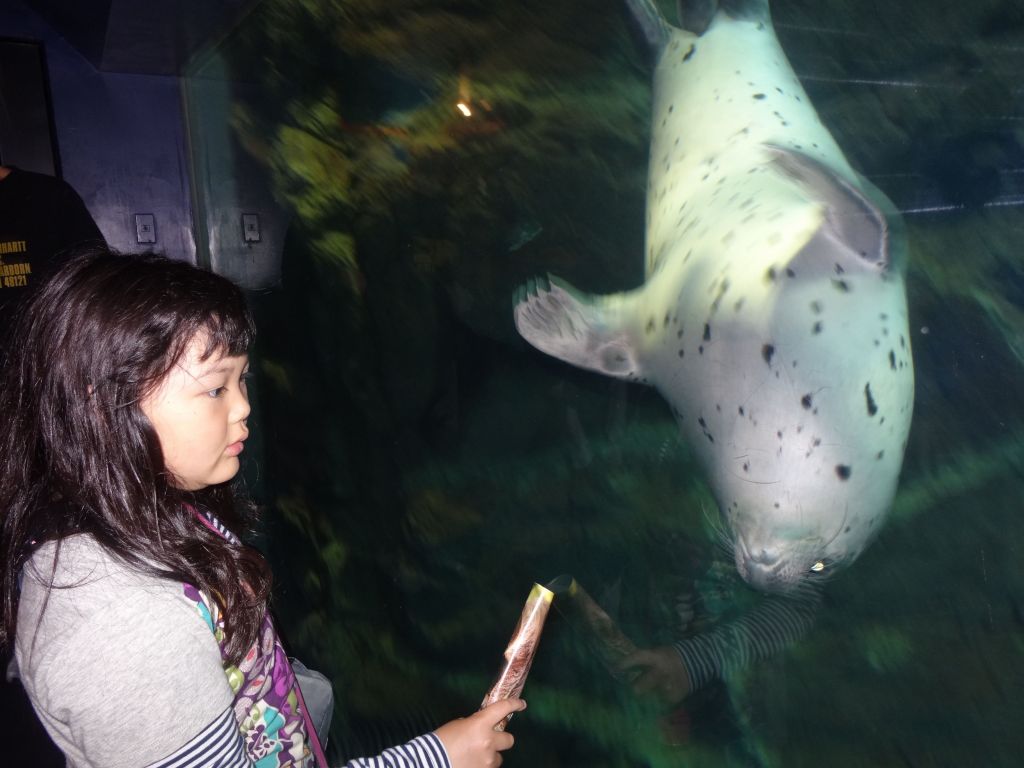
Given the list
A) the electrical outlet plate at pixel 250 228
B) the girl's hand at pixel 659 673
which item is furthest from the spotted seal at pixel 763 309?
the electrical outlet plate at pixel 250 228

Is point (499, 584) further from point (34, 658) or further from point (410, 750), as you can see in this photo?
point (34, 658)

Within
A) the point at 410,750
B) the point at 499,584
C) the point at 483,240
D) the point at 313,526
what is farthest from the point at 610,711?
the point at 313,526

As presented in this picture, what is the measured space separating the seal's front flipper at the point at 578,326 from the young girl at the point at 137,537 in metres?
0.55

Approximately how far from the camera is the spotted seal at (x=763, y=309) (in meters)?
0.88

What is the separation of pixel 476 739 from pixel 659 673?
343 mm

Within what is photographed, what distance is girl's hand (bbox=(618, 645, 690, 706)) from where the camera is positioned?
1.23 m

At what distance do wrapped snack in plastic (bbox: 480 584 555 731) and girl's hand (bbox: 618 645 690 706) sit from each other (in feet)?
0.74

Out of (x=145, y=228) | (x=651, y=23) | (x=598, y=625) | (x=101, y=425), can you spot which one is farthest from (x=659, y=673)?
(x=145, y=228)

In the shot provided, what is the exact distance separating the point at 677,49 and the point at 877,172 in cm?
54

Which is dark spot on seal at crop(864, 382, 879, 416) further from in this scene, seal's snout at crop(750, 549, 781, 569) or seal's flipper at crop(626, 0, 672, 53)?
seal's flipper at crop(626, 0, 672, 53)

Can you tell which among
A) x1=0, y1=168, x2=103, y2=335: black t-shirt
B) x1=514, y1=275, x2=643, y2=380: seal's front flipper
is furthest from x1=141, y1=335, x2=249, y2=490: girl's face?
x1=0, y1=168, x2=103, y2=335: black t-shirt

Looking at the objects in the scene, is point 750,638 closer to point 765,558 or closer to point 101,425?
point 765,558

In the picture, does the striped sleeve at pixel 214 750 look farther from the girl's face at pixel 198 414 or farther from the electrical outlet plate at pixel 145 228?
the electrical outlet plate at pixel 145 228

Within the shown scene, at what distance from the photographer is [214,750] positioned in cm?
87
